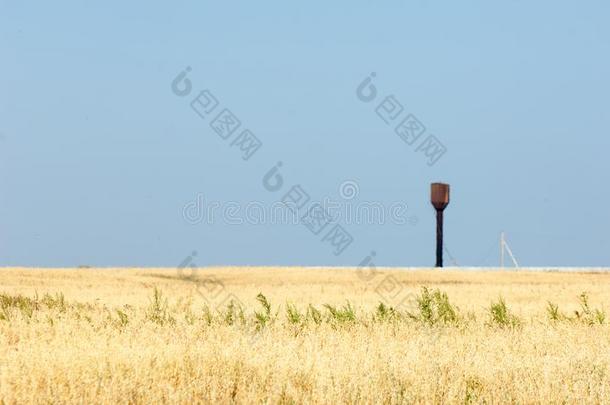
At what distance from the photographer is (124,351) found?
12031mm

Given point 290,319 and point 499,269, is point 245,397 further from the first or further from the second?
point 499,269

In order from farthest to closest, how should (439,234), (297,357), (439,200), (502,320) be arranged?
(439,234) < (439,200) < (502,320) < (297,357)

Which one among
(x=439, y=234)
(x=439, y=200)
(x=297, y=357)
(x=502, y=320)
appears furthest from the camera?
(x=439, y=234)

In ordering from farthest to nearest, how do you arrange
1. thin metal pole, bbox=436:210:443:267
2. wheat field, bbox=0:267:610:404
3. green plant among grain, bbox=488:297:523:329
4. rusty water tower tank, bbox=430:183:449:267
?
1. thin metal pole, bbox=436:210:443:267
2. rusty water tower tank, bbox=430:183:449:267
3. green plant among grain, bbox=488:297:523:329
4. wheat field, bbox=0:267:610:404

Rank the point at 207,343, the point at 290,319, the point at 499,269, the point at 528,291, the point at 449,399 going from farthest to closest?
the point at 499,269 → the point at 528,291 → the point at 290,319 → the point at 207,343 → the point at 449,399

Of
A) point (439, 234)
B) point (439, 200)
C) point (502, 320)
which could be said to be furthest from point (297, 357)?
point (439, 234)

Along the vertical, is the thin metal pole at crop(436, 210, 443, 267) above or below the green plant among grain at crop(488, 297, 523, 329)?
above

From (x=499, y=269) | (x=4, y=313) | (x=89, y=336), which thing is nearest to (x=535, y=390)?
(x=89, y=336)

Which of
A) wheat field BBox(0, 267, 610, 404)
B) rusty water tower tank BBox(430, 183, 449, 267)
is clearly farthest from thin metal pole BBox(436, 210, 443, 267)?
wheat field BBox(0, 267, 610, 404)

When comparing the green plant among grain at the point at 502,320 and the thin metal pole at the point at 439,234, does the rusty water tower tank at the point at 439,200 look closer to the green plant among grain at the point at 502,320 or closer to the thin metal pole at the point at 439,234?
the thin metal pole at the point at 439,234

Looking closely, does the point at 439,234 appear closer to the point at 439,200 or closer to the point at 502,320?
the point at 439,200

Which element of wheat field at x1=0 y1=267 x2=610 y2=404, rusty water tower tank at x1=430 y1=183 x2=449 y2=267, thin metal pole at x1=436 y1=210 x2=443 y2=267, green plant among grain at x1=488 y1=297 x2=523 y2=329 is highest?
rusty water tower tank at x1=430 y1=183 x2=449 y2=267

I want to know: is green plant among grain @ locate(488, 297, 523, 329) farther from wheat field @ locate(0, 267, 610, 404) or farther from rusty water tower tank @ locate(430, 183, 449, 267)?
rusty water tower tank @ locate(430, 183, 449, 267)

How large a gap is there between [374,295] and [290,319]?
15969 mm
